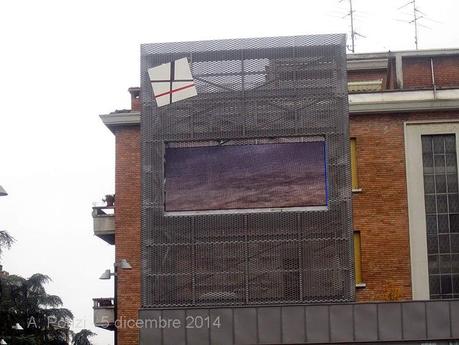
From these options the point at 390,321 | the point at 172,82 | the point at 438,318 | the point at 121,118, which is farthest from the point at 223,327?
the point at 121,118

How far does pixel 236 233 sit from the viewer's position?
25.9 metres

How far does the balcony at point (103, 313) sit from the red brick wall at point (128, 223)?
1.96 ft

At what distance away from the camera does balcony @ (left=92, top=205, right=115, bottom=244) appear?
3500 cm

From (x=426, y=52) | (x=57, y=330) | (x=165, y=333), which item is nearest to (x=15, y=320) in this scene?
(x=57, y=330)

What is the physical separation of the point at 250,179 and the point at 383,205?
8985 mm

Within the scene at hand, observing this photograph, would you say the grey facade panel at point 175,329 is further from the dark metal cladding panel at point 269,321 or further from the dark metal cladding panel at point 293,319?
the dark metal cladding panel at point 293,319

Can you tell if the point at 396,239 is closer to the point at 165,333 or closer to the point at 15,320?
the point at 165,333

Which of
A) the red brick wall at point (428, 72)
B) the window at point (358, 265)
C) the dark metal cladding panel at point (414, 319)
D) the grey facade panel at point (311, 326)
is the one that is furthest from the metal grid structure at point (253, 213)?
the red brick wall at point (428, 72)

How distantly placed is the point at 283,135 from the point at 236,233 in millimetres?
2782

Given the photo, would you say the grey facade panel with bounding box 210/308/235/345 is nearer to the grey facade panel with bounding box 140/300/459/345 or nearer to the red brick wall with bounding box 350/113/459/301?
the grey facade panel with bounding box 140/300/459/345

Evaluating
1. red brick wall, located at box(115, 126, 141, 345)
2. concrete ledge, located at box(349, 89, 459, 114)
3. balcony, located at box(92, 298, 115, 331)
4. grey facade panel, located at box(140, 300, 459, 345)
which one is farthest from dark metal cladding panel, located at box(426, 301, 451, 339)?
balcony, located at box(92, 298, 115, 331)

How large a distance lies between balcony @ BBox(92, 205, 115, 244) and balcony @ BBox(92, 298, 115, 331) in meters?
2.34

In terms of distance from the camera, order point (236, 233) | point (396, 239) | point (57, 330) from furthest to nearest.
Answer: point (57, 330)
point (396, 239)
point (236, 233)

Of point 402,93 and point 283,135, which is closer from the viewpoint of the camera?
point 283,135
